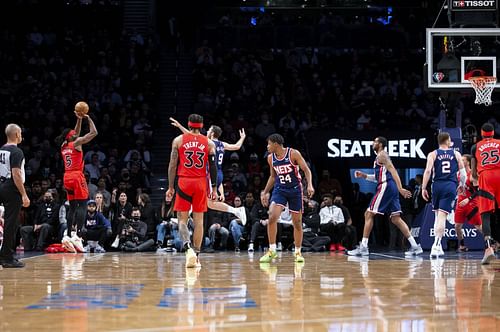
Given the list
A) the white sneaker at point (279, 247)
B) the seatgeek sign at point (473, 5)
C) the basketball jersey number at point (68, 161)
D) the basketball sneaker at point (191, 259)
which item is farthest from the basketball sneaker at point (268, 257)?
the seatgeek sign at point (473, 5)

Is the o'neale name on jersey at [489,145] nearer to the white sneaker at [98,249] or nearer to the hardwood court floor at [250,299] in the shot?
the hardwood court floor at [250,299]

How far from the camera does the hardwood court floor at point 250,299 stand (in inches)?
206

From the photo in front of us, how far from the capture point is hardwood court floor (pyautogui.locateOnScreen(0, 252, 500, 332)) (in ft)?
17.2

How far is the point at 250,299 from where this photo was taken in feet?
21.3

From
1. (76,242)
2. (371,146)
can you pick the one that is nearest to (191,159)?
(76,242)

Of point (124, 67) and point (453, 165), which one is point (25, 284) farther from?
point (124, 67)

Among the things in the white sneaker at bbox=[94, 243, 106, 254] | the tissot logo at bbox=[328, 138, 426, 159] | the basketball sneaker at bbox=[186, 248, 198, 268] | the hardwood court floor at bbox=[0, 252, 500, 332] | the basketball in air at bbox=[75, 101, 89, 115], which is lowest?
the white sneaker at bbox=[94, 243, 106, 254]

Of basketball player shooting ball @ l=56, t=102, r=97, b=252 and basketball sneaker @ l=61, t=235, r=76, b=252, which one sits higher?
basketball player shooting ball @ l=56, t=102, r=97, b=252

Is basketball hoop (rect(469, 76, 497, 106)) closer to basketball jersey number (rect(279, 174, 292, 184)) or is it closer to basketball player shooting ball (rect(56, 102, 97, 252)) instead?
basketball jersey number (rect(279, 174, 292, 184))

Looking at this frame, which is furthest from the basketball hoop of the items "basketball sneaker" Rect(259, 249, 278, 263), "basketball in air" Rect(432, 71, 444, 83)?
"basketball sneaker" Rect(259, 249, 278, 263)

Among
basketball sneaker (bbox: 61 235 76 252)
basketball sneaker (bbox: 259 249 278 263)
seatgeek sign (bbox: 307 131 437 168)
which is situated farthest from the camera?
seatgeek sign (bbox: 307 131 437 168)

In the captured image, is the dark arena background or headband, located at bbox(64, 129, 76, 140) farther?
headband, located at bbox(64, 129, 76, 140)

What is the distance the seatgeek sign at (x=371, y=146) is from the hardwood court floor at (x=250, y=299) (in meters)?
8.36

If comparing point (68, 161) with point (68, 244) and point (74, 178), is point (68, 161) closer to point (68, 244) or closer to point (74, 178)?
point (74, 178)
